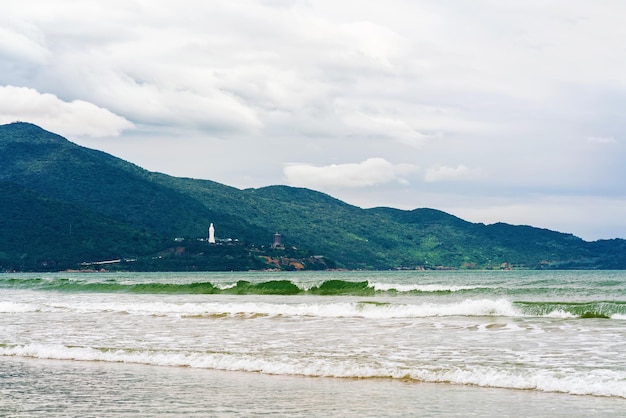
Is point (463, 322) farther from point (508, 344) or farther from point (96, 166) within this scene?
point (96, 166)

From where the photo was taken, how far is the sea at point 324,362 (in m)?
13.0

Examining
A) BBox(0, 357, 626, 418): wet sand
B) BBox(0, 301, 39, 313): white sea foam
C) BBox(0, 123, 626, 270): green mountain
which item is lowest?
BBox(0, 357, 626, 418): wet sand

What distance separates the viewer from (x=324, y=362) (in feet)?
57.2

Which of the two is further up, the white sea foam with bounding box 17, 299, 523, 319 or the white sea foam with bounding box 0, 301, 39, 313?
the white sea foam with bounding box 17, 299, 523, 319

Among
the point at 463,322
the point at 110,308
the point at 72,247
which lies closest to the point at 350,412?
the point at 463,322

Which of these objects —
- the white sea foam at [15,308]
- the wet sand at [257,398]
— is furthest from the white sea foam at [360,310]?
the wet sand at [257,398]

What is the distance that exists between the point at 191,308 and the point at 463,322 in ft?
44.6

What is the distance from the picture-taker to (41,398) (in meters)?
13.7

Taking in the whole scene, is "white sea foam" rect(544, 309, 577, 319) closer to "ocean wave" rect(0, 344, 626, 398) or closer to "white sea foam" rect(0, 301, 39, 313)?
"ocean wave" rect(0, 344, 626, 398)

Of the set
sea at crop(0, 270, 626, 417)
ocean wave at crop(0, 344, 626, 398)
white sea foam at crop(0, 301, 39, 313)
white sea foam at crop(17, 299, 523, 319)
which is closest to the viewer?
sea at crop(0, 270, 626, 417)

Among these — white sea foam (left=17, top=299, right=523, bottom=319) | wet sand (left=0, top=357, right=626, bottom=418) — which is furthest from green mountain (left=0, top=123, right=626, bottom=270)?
wet sand (left=0, top=357, right=626, bottom=418)

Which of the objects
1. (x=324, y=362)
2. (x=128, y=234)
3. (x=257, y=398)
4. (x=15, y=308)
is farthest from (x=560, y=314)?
(x=128, y=234)

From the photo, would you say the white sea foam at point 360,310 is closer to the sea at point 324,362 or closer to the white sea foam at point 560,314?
the sea at point 324,362

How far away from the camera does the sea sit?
1301 centimetres
